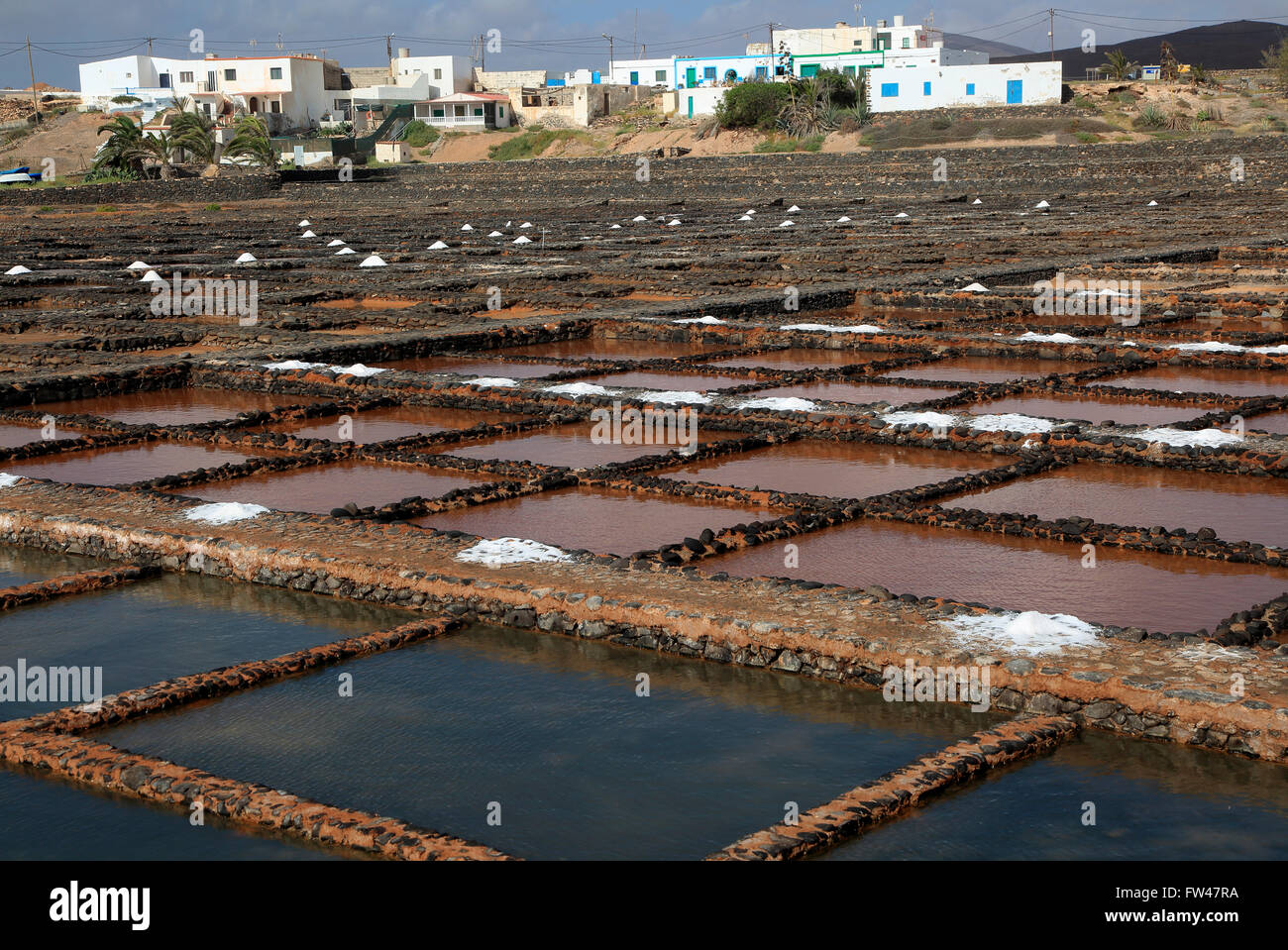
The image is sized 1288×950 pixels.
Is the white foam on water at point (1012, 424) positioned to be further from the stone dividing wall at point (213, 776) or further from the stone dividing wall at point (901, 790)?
the stone dividing wall at point (213, 776)

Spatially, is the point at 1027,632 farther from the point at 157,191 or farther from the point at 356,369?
the point at 157,191

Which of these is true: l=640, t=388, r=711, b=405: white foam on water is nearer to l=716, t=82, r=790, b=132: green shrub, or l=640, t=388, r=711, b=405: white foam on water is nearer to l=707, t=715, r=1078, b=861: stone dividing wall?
l=707, t=715, r=1078, b=861: stone dividing wall

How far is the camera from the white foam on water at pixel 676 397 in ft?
27.3

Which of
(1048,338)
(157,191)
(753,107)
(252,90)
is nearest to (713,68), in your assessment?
(252,90)

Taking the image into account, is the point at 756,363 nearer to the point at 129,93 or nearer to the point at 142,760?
the point at 142,760

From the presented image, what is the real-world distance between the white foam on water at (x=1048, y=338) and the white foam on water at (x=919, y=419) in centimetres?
313

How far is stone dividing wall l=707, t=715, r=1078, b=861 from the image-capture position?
9.89ft

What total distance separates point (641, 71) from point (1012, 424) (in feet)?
284

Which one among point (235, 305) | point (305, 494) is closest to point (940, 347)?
point (305, 494)

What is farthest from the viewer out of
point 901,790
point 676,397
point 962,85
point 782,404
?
point 962,85

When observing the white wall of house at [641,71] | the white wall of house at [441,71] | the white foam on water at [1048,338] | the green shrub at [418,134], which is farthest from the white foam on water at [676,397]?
the white wall of house at [641,71]

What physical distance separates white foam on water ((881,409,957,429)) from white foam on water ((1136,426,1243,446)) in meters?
0.93

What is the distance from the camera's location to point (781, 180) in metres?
35.0

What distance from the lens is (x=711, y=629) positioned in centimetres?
425
